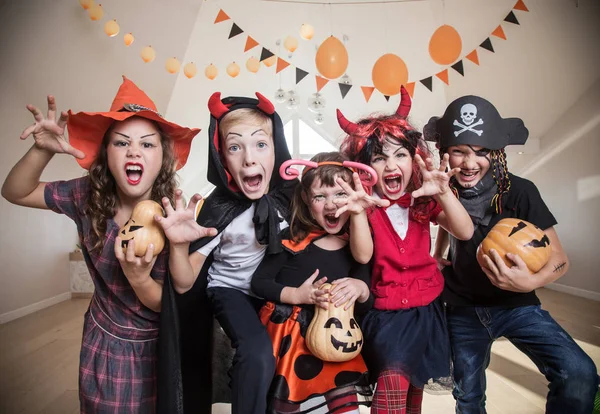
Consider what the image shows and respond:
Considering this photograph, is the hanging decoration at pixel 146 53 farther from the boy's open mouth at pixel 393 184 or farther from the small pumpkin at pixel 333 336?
the small pumpkin at pixel 333 336

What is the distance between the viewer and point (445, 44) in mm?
4039

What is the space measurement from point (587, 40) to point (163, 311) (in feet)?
19.1

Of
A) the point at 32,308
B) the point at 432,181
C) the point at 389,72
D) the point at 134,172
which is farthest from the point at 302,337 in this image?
the point at 32,308

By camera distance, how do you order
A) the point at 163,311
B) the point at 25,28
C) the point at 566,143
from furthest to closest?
1. the point at 566,143
2. the point at 25,28
3. the point at 163,311

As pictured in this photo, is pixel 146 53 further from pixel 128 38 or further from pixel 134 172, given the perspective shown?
pixel 134 172

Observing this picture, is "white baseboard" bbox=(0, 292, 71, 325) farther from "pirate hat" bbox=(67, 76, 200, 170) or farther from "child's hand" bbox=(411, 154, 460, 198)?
"child's hand" bbox=(411, 154, 460, 198)

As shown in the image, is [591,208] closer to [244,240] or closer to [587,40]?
[587,40]

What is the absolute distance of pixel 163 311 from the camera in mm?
1494

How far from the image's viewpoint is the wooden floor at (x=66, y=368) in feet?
8.58

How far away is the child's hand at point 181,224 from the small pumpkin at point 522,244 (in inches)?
37.3

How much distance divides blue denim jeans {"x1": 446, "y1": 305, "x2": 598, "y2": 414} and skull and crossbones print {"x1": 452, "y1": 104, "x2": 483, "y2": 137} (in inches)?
27.2

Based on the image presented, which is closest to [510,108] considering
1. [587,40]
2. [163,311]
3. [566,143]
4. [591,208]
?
[566,143]

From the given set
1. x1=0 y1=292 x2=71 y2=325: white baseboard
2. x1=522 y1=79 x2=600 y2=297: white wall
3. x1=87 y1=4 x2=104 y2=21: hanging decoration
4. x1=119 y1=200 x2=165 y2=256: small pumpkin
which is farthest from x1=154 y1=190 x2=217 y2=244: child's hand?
x1=522 y1=79 x2=600 y2=297: white wall

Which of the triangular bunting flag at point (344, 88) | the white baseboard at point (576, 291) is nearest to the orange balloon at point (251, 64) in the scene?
the triangular bunting flag at point (344, 88)
